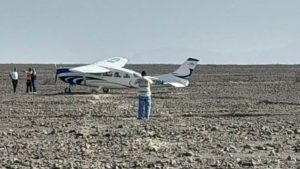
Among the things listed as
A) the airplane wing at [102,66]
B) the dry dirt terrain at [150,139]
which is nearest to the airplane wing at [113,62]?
the airplane wing at [102,66]

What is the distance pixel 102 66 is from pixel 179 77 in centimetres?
465

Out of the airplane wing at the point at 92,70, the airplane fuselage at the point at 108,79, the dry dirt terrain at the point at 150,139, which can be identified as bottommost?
the dry dirt terrain at the point at 150,139

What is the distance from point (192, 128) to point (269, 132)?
6.75 feet

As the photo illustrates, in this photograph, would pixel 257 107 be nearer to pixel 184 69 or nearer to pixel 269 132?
pixel 269 132

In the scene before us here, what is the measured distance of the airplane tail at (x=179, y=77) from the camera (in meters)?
42.4

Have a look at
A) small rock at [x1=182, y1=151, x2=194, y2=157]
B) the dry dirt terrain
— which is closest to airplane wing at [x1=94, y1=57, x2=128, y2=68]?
the dry dirt terrain

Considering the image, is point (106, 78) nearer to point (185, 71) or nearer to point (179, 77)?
point (179, 77)

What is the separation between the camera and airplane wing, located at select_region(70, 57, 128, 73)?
41.8 meters

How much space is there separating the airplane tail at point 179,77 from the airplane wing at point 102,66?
10.1 feet

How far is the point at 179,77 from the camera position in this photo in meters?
44.0

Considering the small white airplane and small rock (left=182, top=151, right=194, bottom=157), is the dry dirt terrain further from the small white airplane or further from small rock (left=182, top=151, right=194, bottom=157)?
the small white airplane

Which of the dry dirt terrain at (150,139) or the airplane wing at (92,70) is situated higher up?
the airplane wing at (92,70)

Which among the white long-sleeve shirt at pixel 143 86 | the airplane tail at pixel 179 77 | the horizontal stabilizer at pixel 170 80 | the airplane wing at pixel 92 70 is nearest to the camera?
the white long-sleeve shirt at pixel 143 86

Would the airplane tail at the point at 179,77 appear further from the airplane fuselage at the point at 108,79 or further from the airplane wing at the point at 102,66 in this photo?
the airplane wing at the point at 102,66
